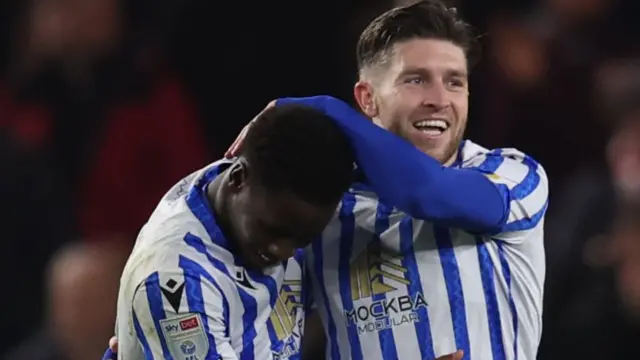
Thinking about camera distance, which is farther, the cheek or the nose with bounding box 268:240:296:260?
the cheek

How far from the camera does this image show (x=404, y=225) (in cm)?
339

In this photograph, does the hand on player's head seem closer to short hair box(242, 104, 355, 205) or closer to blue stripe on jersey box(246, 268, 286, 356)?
blue stripe on jersey box(246, 268, 286, 356)

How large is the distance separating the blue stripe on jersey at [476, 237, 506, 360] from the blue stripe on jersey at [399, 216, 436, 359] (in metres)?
0.14

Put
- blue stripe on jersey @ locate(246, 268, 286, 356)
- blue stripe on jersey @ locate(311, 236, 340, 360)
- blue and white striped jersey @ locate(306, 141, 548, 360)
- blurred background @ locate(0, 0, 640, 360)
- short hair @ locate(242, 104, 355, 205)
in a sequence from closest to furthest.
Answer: short hair @ locate(242, 104, 355, 205), blue stripe on jersey @ locate(246, 268, 286, 356), blue and white striped jersey @ locate(306, 141, 548, 360), blue stripe on jersey @ locate(311, 236, 340, 360), blurred background @ locate(0, 0, 640, 360)

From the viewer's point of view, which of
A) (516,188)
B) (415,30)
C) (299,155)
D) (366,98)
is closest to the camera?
(299,155)

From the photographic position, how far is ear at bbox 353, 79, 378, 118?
3.53 metres

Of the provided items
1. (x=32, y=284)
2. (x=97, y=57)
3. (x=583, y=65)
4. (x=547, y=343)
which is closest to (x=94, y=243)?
(x=32, y=284)

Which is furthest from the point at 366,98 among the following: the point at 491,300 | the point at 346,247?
the point at 491,300

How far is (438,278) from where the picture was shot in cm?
337

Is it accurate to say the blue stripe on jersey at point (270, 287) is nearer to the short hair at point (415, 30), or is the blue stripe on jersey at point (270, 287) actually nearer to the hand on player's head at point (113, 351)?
the hand on player's head at point (113, 351)

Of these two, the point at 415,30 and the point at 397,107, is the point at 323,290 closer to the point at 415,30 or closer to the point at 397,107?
the point at 397,107

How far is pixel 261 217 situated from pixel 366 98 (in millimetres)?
616

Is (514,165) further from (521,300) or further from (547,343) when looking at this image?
(547,343)

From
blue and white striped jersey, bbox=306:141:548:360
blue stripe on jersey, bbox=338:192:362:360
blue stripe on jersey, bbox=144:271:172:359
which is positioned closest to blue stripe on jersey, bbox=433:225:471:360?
blue and white striped jersey, bbox=306:141:548:360
